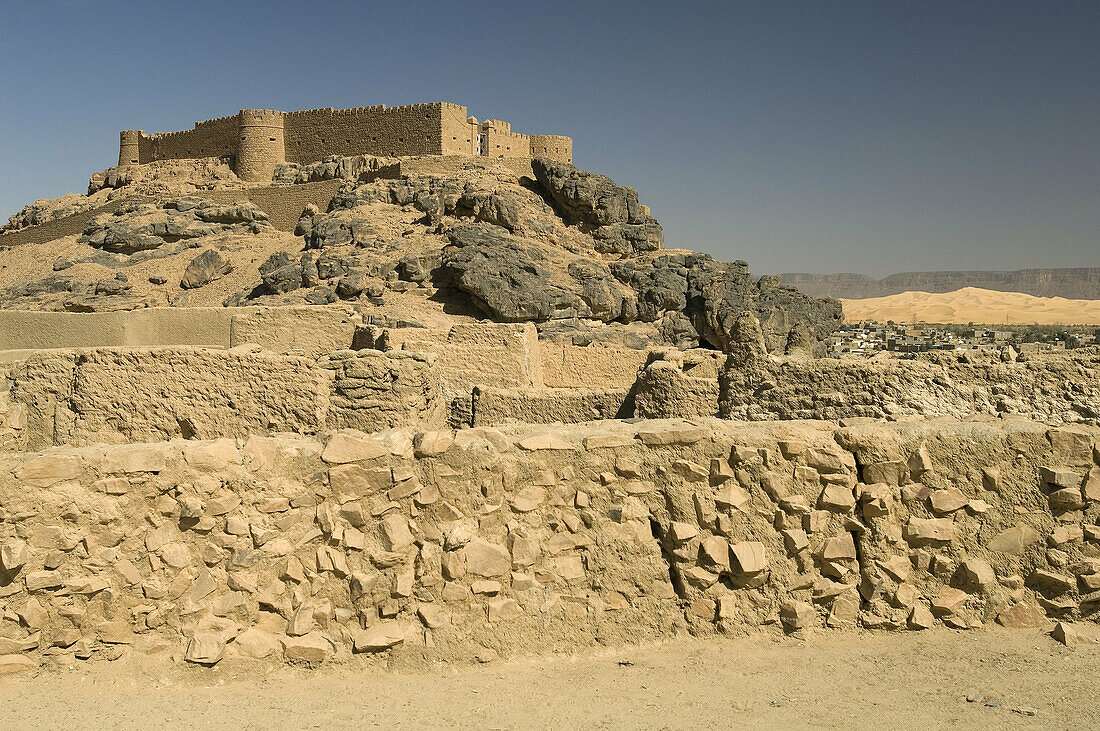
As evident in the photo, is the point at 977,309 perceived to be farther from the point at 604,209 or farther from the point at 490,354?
the point at 490,354

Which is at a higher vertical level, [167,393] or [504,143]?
[504,143]

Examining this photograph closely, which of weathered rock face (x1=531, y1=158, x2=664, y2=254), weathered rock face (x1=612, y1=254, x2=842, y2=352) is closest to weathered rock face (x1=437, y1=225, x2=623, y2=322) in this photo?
weathered rock face (x1=612, y1=254, x2=842, y2=352)

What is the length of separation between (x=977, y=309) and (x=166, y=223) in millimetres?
91057

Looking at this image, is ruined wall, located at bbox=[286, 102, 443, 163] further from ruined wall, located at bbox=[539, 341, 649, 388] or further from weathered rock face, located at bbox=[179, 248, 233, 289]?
ruined wall, located at bbox=[539, 341, 649, 388]

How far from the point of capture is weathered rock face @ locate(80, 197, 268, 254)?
30.5 meters

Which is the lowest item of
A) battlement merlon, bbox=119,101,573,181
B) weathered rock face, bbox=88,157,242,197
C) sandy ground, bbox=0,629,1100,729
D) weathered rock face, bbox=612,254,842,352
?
sandy ground, bbox=0,629,1100,729

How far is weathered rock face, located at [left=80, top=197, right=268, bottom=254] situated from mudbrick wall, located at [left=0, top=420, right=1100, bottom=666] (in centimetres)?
3117

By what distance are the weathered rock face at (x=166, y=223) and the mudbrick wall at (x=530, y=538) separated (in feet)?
102

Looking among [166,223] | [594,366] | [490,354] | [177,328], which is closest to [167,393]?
[177,328]

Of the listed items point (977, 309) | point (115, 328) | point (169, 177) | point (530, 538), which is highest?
point (169, 177)

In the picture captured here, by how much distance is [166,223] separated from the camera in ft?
101

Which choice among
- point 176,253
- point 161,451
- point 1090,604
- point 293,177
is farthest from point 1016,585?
point 293,177

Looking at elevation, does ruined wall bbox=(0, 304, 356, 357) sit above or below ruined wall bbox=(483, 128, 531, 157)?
below

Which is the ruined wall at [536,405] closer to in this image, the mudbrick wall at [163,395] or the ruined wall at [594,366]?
the mudbrick wall at [163,395]
